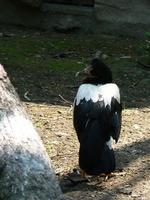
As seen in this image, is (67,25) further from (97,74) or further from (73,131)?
(97,74)

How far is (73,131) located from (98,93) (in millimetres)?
1125

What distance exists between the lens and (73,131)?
6.40 meters

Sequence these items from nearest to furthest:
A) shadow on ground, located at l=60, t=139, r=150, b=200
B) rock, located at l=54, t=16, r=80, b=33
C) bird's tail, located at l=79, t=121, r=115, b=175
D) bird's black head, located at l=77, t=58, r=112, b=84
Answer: bird's tail, located at l=79, t=121, r=115, b=175, shadow on ground, located at l=60, t=139, r=150, b=200, bird's black head, located at l=77, t=58, r=112, b=84, rock, located at l=54, t=16, r=80, b=33

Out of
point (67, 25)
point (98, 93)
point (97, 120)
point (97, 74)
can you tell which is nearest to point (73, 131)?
point (97, 74)

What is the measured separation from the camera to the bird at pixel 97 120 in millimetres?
5062

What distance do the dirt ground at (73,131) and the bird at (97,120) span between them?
0.52 ft

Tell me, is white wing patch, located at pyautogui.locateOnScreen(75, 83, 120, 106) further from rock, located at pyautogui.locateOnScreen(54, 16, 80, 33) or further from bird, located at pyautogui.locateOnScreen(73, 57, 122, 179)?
rock, located at pyautogui.locateOnScreen(54, 16, 80, 33)

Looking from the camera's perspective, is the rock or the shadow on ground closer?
→ the shadow on ground

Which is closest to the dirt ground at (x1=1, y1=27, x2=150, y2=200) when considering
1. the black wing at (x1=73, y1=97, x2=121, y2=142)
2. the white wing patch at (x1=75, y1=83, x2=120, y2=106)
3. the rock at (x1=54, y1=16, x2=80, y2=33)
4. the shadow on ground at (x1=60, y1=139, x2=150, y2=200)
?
the shadow on ground at (x1=60, y1=139, x2=150, y2=200)

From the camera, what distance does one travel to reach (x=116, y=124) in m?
5.35

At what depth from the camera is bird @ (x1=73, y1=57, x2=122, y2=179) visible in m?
5.06

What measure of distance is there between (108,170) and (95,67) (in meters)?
0.97

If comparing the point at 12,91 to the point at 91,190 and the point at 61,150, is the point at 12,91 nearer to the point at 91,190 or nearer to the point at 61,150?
the point at 91,190

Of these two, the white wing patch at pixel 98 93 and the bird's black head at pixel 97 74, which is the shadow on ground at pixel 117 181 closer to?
the white wing patch at pixel 98 93
